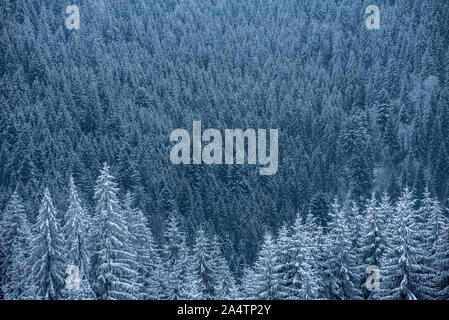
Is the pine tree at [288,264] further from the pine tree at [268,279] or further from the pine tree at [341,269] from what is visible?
the pine tree at [341,269]

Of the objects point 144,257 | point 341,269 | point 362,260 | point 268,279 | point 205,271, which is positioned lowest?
point 205,271

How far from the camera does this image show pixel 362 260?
28.4 metres

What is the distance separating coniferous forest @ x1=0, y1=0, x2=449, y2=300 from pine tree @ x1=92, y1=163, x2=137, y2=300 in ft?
0.27

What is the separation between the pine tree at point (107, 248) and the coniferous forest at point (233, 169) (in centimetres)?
8

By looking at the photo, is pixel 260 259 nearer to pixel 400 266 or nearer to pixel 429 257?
pixel 400 266

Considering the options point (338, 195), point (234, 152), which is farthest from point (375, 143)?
point (234, 152)

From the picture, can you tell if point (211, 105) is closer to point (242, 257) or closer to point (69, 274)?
point (242, 257)

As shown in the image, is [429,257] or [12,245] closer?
[429,257]

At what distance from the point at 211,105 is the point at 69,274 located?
451 ft

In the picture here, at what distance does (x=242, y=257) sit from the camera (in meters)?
84.2

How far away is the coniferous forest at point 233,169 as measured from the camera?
24.9m

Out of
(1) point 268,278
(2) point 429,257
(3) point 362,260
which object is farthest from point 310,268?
(2) point 429,257

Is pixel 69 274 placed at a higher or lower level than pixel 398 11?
higher

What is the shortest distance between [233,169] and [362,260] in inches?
3588
